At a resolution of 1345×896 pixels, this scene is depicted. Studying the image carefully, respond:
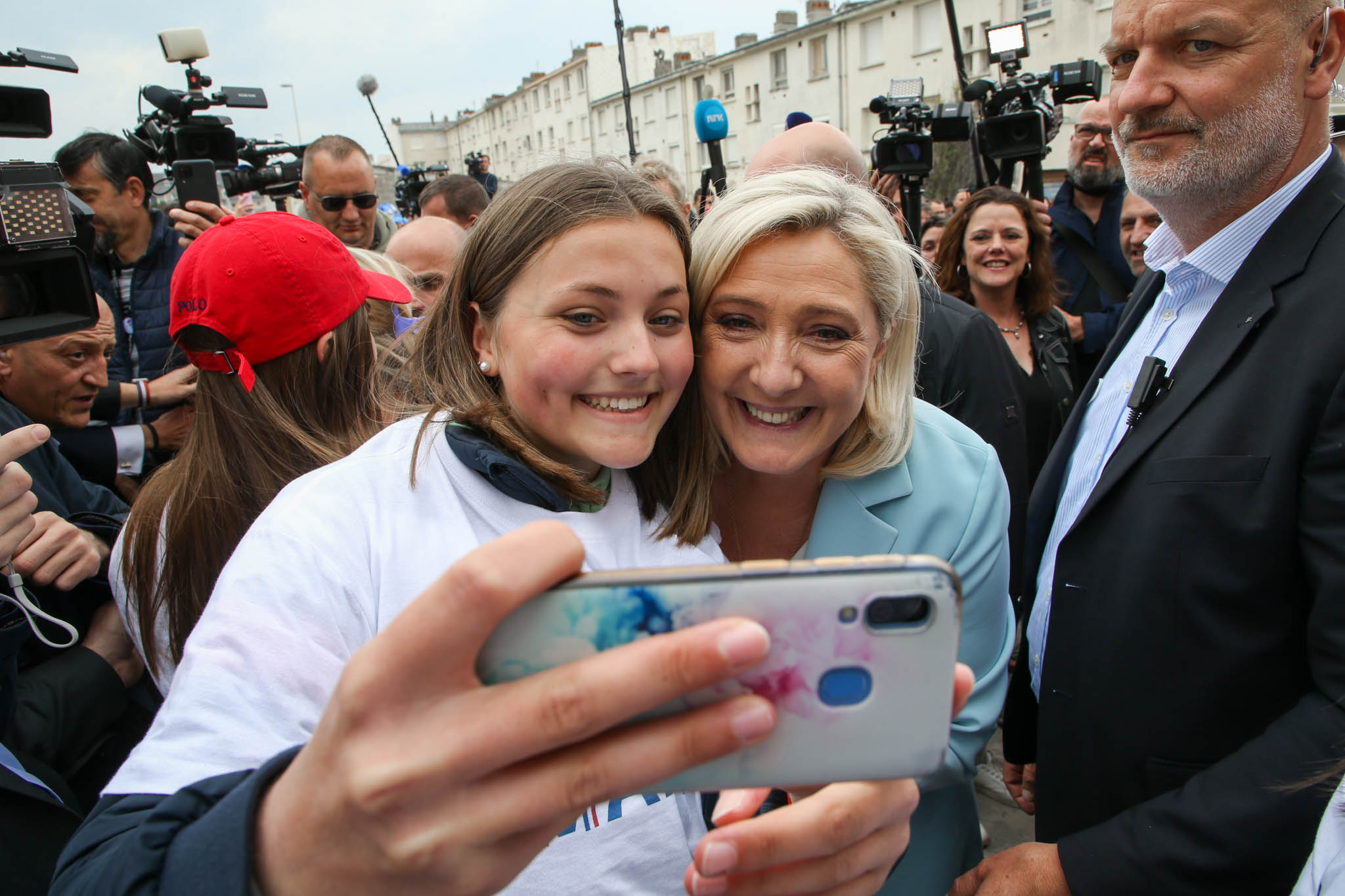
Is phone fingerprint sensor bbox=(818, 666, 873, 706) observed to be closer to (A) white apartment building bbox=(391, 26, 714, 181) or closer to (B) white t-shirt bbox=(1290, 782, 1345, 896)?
(B) white t-shirt bbox=(1290, 782, 1345, 896)

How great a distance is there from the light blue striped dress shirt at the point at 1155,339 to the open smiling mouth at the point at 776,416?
705 millimetres

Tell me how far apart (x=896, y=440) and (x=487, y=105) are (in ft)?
219

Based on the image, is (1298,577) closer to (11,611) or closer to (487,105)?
(11,611)

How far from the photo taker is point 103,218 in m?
4.11

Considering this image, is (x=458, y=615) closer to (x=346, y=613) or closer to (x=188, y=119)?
(x=346, y=613)

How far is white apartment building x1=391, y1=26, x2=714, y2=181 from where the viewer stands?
41.7 metres

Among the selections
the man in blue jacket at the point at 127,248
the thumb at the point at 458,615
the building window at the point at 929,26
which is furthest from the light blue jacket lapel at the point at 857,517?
the building window at the point at 929,26

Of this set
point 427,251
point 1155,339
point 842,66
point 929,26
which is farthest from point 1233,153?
point 842,66

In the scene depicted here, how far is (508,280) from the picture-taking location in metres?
1.44

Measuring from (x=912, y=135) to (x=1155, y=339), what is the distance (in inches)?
127

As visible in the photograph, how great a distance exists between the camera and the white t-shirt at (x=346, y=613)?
2.97 feet

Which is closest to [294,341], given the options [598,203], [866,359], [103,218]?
[598,203]

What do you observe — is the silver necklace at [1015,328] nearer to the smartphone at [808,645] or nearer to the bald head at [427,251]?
the bald head at [427,251]

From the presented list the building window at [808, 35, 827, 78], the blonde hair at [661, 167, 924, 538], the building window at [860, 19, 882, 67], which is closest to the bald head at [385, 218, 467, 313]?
the blonde hair at [661, 167, 924, 538]
